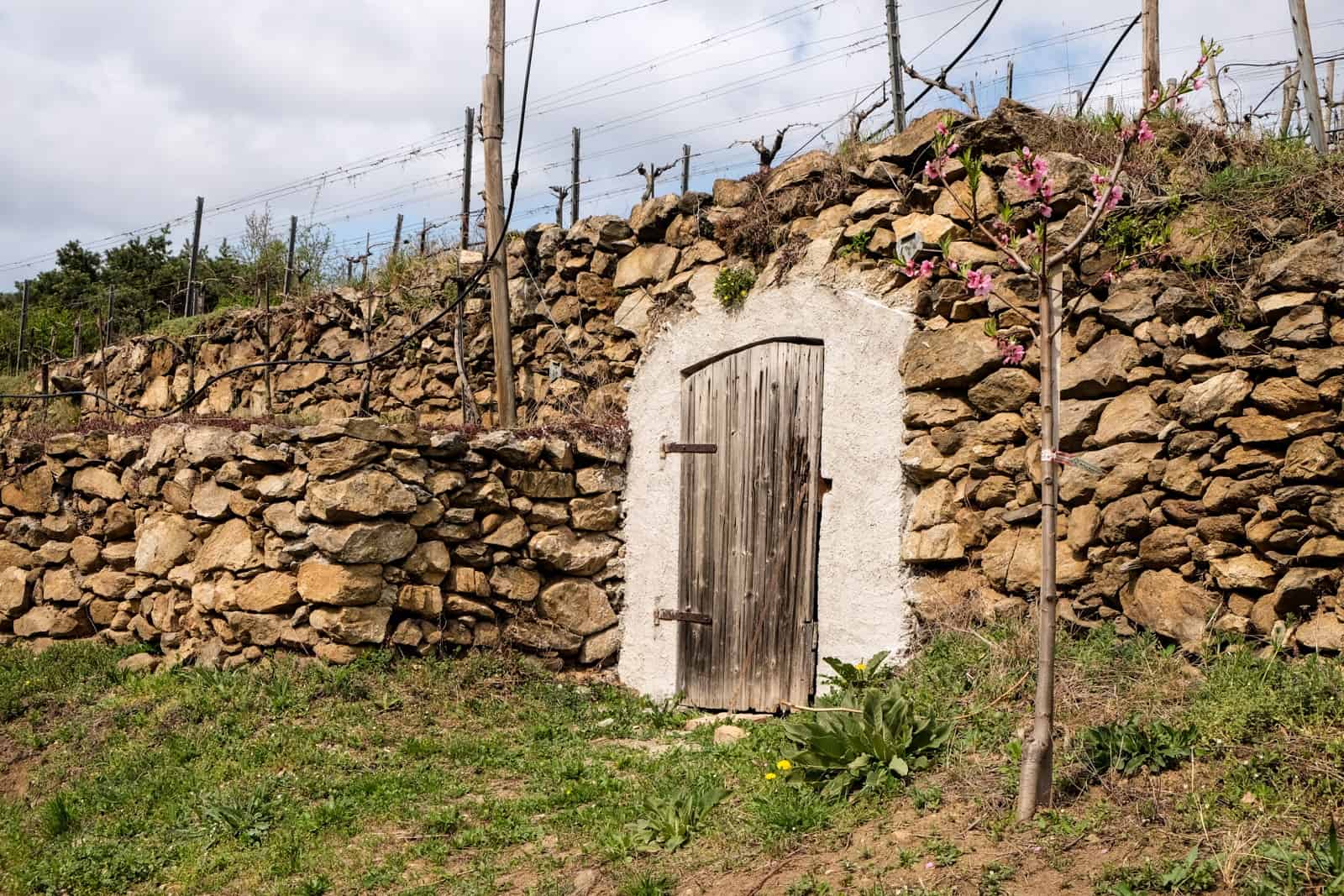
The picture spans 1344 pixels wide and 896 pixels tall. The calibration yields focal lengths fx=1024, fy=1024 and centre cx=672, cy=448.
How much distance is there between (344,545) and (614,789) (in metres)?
2.41

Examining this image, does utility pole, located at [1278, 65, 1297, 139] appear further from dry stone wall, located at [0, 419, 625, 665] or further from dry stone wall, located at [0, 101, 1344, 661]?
dry stone wall, located at [0, 419, 625, 665]

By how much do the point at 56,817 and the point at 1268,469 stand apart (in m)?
5.74

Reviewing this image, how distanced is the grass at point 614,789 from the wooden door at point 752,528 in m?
0.54

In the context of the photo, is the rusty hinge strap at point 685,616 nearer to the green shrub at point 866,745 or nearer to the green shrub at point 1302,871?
the green shrub at point 866,745

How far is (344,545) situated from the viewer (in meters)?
6.16

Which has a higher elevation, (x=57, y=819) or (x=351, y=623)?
(x=351, y=623)

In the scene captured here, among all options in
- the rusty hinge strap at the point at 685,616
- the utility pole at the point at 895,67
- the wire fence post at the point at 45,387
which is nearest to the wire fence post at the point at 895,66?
the utility pole at the point at 895,67

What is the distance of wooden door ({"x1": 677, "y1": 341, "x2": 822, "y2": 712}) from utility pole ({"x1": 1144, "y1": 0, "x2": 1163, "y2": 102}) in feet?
8.18

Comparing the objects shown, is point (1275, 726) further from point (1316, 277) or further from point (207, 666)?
point (207, 666)

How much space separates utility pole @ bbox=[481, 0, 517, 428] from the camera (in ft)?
25.2

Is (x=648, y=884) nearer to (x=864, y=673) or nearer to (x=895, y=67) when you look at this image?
(x=864, y=673)

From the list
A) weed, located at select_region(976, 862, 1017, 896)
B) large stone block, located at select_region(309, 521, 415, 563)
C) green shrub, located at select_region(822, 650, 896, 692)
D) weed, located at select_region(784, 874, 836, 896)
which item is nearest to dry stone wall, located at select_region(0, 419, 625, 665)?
large stone block, located at select_region(309, 521, 415, 563)

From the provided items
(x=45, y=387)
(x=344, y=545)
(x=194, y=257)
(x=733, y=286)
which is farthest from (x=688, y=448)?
(x=194, y=257)

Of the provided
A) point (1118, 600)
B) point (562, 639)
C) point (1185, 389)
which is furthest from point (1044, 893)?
point (562, 639)
